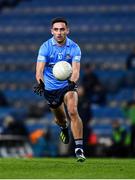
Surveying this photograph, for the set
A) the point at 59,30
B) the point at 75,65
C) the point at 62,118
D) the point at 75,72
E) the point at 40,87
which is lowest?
the point at 62,118

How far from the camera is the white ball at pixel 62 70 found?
41.4 feet

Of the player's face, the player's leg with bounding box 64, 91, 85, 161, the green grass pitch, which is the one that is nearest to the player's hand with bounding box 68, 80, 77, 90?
the player's leg with bounding box 64, 91, 85, 161

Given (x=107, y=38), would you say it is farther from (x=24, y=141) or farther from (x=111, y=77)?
(x=24, y=141)

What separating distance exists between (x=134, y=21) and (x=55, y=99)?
1654 centimetres

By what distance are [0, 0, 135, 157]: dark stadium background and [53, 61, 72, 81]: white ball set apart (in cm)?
742

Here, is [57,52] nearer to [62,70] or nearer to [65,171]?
[62,70]

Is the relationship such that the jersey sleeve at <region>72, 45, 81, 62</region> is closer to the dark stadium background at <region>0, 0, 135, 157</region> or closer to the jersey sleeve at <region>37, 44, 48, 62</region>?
the jersey sleeve at <region>37, 44, 48, 62</region>

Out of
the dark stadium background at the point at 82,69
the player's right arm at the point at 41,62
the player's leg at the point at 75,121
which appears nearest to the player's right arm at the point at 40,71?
the player's right arm at the point at 41,62

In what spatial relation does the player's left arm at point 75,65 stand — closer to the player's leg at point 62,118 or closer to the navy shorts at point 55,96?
the navy shorts at point 55,96

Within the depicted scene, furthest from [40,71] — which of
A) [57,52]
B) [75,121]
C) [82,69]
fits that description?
[82,69]

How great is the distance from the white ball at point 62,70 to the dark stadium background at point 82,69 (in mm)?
7419

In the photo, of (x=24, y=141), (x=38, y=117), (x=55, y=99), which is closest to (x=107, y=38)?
(x=38, y=117)

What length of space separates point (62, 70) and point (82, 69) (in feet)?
49.6

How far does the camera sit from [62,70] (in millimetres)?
12617
